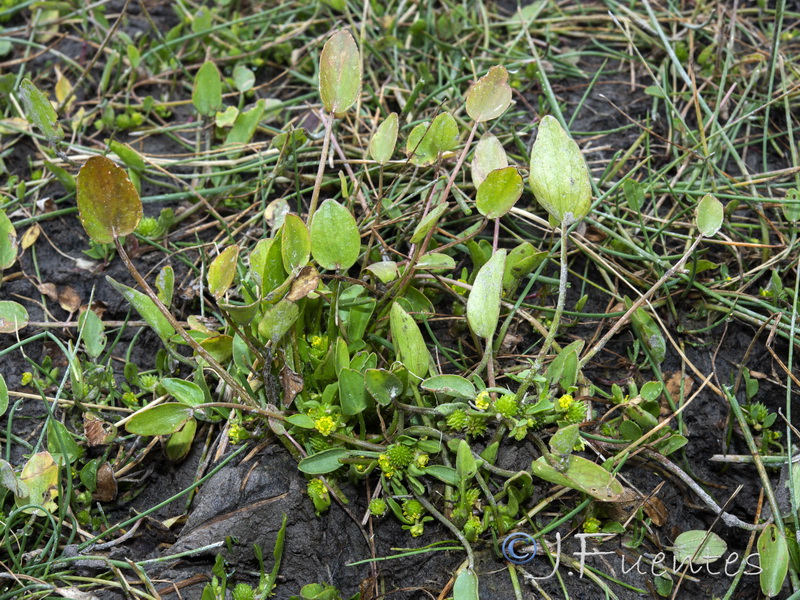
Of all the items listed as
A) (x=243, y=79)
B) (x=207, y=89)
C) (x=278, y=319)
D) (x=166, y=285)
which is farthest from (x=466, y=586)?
(x=243, y=79)

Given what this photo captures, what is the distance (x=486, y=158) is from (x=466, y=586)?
834mm

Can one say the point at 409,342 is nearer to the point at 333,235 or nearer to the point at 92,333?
the point at 333,235

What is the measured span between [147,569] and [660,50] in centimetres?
184

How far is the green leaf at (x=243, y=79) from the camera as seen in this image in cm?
187

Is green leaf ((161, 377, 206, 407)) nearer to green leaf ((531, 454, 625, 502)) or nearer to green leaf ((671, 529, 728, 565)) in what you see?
green leaf ((531, 454, 625, 502))

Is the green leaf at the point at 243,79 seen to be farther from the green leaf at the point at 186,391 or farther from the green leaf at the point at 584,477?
the green leaf at the point at 584,477

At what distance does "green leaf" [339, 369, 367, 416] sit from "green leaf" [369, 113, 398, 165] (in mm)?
485

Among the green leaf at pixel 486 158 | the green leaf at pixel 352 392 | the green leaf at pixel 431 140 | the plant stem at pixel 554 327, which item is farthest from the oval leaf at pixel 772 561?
the green leaf at pixel 431 140

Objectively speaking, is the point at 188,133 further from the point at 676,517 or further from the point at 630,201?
the point at 676,517

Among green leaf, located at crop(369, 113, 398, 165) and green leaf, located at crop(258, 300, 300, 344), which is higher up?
green leaf, located at crop(369, 113, 398, 165)

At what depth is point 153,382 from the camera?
1.34 metres

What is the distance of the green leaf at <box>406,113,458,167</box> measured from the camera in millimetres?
1404

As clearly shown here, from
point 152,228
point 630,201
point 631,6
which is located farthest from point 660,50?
point 152,228

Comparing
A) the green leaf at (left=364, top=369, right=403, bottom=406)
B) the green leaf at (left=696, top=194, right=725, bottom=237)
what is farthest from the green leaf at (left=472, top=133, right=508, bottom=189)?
the green leaf at (left=364, top=369, right=403, bottom=406)
